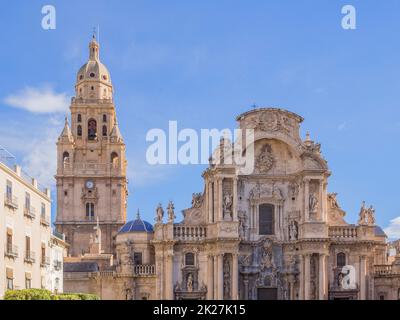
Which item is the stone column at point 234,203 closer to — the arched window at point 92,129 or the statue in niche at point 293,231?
the statue in niche at point 293,231

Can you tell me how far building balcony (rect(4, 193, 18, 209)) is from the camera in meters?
45.3

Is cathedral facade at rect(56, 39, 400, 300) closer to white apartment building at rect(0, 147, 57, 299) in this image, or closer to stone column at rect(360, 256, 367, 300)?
stone column at rect(360, 256, 367, 300)

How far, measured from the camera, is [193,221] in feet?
217

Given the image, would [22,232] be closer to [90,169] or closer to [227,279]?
[227,279]

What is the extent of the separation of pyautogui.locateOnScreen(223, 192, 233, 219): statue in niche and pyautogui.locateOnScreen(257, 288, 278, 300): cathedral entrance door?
662 cm

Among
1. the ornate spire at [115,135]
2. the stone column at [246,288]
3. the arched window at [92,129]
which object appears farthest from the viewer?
the arched window at [92,129]

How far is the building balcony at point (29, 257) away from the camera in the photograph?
1964 inches

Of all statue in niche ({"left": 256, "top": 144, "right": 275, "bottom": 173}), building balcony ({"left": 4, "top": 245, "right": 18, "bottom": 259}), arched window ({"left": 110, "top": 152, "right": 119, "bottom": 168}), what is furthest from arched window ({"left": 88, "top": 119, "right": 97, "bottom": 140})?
building balcony ({"left": 4, "top": 245, "right": 18, "bottom": 259})

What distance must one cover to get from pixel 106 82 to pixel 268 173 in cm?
3760

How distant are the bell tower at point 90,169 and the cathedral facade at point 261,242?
23.3 meters

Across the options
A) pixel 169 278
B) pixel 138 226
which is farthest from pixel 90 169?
pixel 169 278

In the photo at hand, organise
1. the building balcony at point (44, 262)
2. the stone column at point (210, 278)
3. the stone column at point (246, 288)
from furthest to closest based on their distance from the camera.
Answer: the stone column at point (246, 288)
the stone column at point (210, 278)
the building balcony at point (44, 262)

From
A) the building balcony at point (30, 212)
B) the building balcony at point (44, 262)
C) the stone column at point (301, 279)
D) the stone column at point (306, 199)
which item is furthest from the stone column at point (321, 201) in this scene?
the building balcony at point (30, 212)

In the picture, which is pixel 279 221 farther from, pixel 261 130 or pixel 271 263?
pixel 261 130
